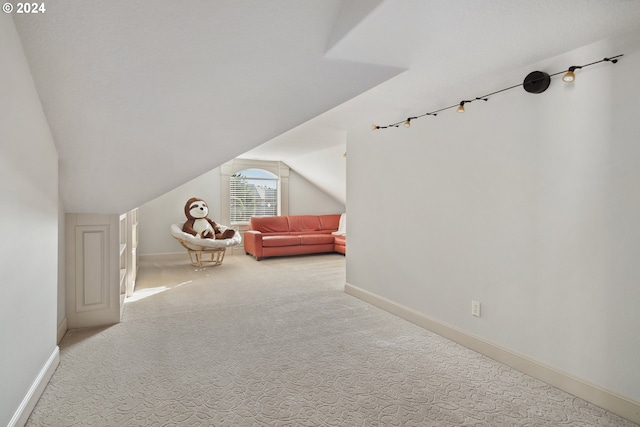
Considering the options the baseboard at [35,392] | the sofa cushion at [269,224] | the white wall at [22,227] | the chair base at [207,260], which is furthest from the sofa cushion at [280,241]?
the white wall at [22,227]

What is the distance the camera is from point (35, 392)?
1834 mm

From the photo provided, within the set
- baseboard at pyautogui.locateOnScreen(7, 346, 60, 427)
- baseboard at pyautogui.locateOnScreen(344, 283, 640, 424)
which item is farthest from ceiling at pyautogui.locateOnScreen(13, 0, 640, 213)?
baseboard at pyautogui.locateOnScreen(344, 283, 640, 424)

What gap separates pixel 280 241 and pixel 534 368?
4913mm

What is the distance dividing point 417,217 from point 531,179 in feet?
3.55

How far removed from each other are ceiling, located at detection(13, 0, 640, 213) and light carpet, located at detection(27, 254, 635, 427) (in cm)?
136

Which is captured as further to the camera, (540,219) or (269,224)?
(269,224)

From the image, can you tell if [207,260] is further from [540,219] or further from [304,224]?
[540,219]

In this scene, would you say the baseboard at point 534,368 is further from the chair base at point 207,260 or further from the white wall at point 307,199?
the white wall at point 307,199

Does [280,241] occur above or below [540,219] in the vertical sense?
below

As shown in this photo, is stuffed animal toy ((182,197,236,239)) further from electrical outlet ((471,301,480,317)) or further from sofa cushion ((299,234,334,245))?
electrical outlet ((471,301,480,317))

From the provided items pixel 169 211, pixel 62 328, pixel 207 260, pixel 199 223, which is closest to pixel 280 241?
Result: pixel 207 260

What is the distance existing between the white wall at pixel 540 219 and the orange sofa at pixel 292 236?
360 centimetres

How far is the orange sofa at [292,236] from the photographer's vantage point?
654cm

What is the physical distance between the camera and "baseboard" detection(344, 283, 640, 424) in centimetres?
180
